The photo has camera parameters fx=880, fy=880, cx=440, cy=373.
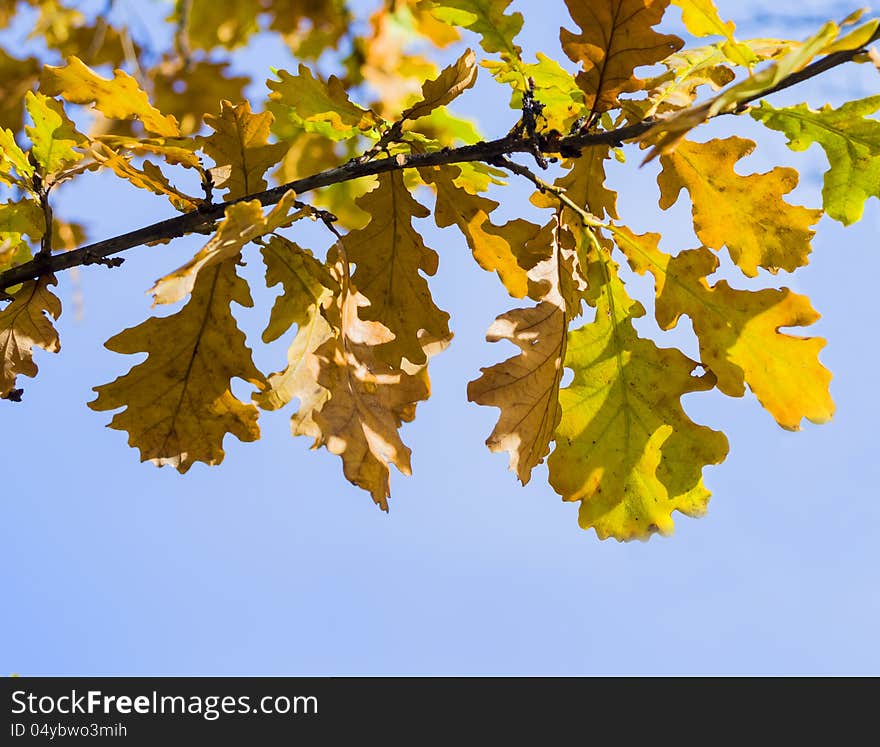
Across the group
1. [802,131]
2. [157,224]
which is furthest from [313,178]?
[802,131]

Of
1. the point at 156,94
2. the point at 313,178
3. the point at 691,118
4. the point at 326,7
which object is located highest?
the point at 326,7

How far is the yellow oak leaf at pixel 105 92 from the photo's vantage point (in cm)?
153

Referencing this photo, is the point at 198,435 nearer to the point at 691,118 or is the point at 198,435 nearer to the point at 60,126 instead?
the point at 60,126

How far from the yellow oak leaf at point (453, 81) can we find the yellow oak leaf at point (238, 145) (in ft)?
0.88

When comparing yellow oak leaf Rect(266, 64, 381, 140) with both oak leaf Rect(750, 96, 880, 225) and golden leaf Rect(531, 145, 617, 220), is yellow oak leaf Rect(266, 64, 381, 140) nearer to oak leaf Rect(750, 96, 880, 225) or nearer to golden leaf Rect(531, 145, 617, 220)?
golden leaf Rect(531, 145, 617, 220)

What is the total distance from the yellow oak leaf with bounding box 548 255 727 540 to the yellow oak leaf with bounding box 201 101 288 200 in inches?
24.6

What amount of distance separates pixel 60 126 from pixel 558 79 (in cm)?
89

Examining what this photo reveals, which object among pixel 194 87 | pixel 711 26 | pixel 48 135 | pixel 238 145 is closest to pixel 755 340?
pixel 711 26

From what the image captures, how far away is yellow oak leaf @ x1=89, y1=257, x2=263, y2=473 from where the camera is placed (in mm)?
1571

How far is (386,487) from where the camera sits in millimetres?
1411

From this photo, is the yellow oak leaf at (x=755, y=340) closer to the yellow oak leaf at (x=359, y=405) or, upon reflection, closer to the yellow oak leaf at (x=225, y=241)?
the yellow oak leaf at (x=359, y=405)

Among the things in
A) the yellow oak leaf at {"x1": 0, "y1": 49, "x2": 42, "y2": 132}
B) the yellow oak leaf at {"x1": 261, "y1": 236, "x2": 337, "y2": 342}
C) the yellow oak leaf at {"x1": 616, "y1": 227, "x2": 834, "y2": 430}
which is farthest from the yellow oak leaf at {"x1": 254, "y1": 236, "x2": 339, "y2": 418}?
the yellow oak leaf at {"x1": 0, "y1": 49, "x2": 42, "y2": 132}

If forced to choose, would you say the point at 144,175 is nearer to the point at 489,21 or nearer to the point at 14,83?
the point at 489,21

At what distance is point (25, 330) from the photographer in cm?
158
